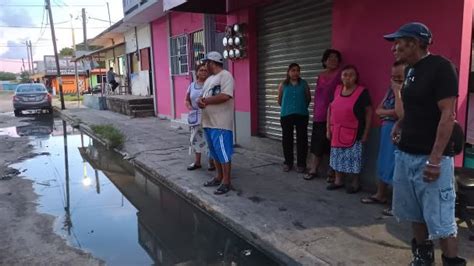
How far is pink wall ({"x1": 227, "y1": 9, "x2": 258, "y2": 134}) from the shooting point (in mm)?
7660

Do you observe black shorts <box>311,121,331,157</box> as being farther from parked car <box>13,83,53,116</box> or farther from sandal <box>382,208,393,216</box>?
parked car <box>13,83,53,116</box>

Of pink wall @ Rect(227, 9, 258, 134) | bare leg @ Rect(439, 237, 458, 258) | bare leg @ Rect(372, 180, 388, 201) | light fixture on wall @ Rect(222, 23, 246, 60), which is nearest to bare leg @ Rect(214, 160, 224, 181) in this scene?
bare leg @ Rect(372, 180, 388, 201)

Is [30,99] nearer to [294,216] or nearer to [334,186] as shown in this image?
[334,186]

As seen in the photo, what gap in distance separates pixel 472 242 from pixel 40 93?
20.4 m

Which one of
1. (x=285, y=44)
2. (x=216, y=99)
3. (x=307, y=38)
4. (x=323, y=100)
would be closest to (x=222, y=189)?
(x=216, y=99)

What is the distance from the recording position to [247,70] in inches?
308

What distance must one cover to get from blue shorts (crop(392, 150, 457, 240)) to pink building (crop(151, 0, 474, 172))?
164cm

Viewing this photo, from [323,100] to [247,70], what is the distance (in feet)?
8.71

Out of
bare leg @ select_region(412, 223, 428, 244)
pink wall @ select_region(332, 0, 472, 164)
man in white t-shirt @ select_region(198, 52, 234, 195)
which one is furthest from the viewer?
man in white t-shirt @ select_region(198, 52, 234, 195)

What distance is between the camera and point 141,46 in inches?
669

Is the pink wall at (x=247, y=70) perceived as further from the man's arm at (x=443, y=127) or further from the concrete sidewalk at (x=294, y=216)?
the man's arm at (x=443, y=127)

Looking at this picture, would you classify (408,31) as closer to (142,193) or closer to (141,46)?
(142,193)

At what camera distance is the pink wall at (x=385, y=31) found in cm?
405

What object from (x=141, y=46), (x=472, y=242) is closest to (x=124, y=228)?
(x=472, y=242)
